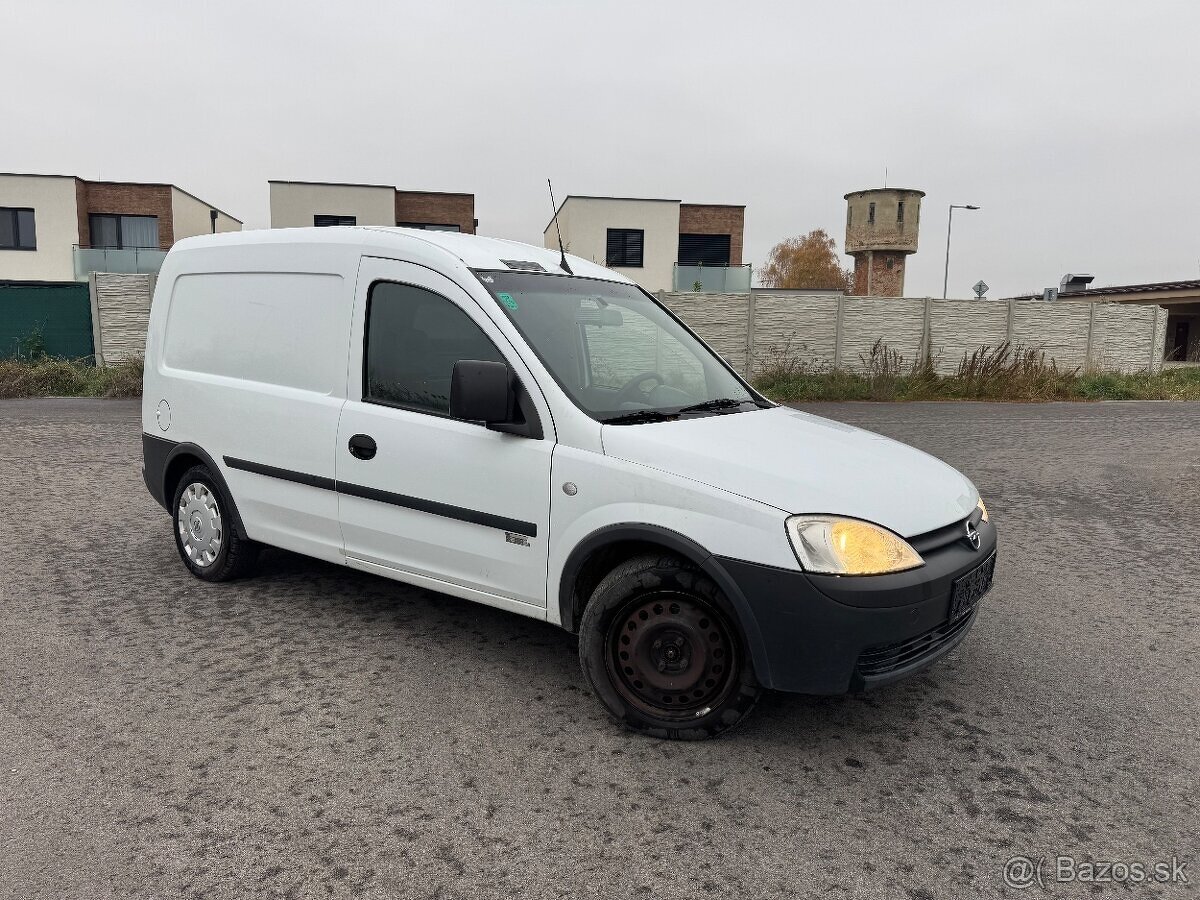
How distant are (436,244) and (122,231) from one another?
130 feet

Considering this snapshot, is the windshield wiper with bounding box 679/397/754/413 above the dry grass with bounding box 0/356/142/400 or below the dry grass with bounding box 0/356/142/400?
above

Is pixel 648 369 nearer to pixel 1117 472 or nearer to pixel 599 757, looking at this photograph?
pixel 599 757

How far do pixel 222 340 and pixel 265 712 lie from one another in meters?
2.31

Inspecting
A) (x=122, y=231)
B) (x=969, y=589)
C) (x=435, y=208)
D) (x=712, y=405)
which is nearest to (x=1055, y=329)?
(x=712, y=405)

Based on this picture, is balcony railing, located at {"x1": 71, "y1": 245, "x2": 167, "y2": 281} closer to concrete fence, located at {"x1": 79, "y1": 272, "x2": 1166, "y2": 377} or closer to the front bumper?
concrete fence, located at {"x1": 79, "y1": 272, "x2": 1166, "y2": 377}

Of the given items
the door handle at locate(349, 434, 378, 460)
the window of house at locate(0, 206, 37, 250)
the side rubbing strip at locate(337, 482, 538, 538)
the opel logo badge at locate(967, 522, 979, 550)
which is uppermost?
the window of house at locate(0, 206, 37, 250)

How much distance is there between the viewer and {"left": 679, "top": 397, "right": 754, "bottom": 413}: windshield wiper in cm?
378

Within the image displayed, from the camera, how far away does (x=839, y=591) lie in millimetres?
2898

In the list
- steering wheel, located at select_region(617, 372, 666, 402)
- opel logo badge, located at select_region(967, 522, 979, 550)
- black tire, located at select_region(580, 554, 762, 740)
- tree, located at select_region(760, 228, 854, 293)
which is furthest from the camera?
tree, located at select_region(760, 228, 854, 293)

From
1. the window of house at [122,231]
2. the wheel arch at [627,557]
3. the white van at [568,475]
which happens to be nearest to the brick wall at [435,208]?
the window of house at [122,231]

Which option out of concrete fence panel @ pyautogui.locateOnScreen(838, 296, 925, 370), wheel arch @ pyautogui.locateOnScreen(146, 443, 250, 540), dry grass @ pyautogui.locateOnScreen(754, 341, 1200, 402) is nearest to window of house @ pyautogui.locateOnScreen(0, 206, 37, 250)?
dry grass @ pyautogui.locateOnScreen(754, 341, 1200, 402)

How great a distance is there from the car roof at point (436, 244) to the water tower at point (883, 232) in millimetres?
48473

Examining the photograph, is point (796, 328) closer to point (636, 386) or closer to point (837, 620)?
point (636, 386)

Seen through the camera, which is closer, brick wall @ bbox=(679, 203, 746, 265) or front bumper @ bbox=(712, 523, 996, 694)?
front bumper @ bbox=(712, 523, 996, 694)
